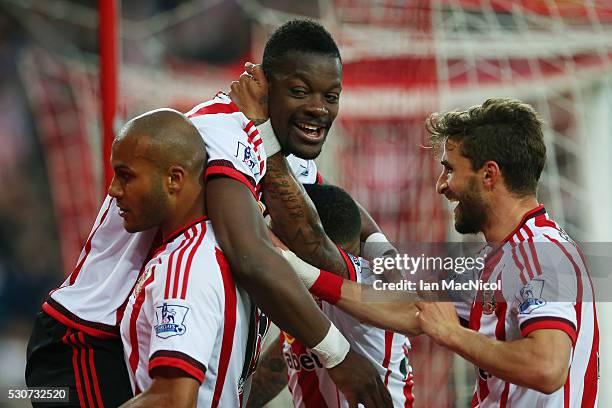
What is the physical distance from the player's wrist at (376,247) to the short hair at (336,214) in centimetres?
24

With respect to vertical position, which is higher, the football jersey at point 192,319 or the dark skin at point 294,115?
the dark skin at point 294,115

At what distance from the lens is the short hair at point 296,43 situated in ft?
8.64

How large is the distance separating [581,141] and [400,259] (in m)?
1.31

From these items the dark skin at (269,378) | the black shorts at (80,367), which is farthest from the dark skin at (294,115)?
the dark skin at (269,378)

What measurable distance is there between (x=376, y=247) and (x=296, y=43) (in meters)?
1.00

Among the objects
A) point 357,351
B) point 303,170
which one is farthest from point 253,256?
point 303,170

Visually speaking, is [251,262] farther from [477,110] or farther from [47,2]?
[47,2]

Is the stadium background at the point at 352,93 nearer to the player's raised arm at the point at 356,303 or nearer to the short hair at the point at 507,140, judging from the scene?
the player's raised arm at the point at 356,303

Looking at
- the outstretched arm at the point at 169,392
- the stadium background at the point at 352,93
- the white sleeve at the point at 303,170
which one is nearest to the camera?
the outstretched arm at the point at 169,392

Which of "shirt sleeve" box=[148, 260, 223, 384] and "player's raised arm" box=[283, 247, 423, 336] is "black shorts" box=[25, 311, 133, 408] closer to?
"shirt sleeve" box=[148, 260, 223, 384]

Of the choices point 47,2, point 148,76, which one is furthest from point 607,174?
point 47,2

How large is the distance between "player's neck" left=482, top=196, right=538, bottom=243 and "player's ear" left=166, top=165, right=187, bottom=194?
95 cm

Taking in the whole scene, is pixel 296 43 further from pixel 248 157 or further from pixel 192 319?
pixel 192 319

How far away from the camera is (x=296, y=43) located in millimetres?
A: 2648
